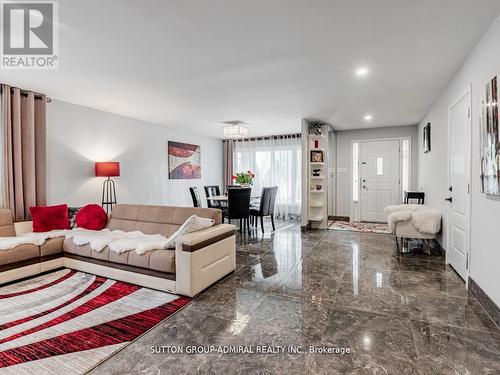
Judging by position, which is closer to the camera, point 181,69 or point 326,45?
point 326,45

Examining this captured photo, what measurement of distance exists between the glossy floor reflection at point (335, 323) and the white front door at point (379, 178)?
3092mm

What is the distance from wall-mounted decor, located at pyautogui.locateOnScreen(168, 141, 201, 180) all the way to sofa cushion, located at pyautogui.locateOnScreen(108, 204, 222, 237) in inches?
103

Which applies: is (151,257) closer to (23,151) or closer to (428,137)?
(23,151)

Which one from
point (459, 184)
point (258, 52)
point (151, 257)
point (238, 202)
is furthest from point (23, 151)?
point (459, 184)

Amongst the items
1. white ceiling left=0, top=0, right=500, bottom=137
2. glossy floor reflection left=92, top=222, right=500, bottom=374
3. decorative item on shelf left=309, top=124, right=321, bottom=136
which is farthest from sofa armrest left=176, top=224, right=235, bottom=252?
decorative item on shelf left=309, top=124, right=321, bottom=136

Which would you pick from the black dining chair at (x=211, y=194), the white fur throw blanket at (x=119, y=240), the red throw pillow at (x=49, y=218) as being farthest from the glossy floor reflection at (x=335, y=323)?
the black dining chair at (x=211, y=194)

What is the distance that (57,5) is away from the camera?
1942 millimetres

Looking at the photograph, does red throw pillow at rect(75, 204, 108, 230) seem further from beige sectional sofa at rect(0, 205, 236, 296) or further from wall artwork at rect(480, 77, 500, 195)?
wall artwork at rect(480, 77, 500, 195)

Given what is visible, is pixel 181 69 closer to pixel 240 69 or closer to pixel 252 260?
pixel 240 69

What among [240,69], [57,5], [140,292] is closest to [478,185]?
[240,69]

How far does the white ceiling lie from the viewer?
2.00m

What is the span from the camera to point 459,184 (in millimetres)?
3029

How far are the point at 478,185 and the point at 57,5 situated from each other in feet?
12.3

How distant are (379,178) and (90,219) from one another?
6.16m
